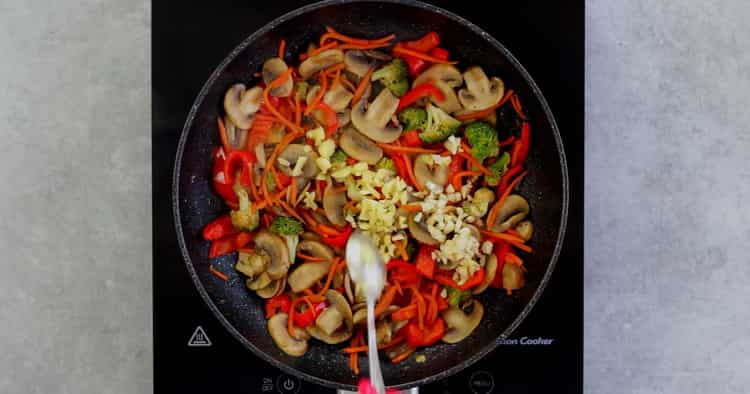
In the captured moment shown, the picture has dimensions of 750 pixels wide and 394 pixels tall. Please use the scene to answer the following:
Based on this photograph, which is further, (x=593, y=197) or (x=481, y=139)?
(x=593, y=197)

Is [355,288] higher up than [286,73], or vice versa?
[286,73]

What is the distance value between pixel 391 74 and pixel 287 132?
0.84 feet

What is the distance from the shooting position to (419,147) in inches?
56.7

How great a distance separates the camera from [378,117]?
1.42 m

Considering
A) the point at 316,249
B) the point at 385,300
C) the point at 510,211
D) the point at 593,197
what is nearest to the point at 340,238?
the point at 316,249

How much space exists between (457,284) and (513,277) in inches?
4.8

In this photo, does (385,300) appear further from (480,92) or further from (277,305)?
(480,92)

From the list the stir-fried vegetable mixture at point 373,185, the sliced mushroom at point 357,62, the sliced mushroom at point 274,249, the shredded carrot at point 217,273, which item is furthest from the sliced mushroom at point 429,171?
the shredded carrot at point 217,273

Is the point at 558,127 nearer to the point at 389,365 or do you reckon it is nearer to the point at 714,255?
the point at 714,255

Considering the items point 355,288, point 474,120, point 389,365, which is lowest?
point 389,365

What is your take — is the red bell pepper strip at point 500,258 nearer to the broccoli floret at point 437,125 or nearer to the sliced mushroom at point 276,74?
the broccoli floret at point 437,125

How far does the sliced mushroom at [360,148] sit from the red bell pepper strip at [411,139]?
0.19ft

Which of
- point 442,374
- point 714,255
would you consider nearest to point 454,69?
point 442,374

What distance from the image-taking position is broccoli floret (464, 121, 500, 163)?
140 cm
